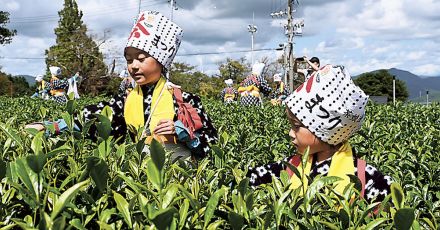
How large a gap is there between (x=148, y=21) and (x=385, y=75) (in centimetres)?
7518

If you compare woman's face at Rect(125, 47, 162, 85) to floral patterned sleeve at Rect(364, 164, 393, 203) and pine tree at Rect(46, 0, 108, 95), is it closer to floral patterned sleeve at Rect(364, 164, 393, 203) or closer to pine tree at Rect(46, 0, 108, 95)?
floral patterned sleeve at Rect(364, 164, 393, 203)

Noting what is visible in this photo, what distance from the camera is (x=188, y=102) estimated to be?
3582 mm

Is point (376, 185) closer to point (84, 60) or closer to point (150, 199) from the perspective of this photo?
point (150, 199)

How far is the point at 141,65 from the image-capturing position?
3.45 metres

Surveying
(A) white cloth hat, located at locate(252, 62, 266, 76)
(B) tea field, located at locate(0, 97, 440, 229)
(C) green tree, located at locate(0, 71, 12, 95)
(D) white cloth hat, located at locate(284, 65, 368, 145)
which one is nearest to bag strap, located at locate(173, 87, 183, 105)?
(D) white cloth hat, located at locate(284, 65, 368, 145)

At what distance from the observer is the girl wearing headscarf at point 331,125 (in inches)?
101

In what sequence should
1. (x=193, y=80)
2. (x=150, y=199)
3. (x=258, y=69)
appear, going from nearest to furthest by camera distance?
(x=150, y=199)
(x=258, y=69)
(x=193, y=80)

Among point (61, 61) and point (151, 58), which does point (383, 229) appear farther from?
point (61, 61)

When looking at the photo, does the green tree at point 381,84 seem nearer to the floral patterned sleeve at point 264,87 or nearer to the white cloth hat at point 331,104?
the floral patterned sleeve at point 264,87

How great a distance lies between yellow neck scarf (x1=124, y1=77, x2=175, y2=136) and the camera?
3492 millimetres

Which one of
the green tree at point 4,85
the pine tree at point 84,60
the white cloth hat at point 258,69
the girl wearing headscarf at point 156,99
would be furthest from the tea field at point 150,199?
the green tree at point 4,85

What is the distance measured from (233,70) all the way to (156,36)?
55.6 metres

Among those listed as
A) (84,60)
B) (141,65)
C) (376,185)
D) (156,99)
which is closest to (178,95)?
(156,99)

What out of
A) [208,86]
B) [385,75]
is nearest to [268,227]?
[208,86]
